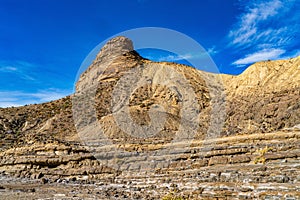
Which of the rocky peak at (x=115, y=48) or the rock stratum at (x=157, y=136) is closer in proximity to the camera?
the rock stratum at (x=157, y=136)

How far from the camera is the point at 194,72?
77.1 meters

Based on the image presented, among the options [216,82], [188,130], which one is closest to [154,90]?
[216,82]

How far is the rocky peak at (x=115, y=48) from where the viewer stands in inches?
3423

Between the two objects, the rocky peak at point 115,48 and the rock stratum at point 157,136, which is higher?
the rocky peak at point 115,48

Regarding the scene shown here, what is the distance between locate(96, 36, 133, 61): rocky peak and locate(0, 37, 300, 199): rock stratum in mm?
292

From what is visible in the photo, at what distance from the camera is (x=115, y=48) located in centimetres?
8838

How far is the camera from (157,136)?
4350 centimetres

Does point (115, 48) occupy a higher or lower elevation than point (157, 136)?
higher

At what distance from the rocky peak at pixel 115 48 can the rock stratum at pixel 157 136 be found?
0.29m

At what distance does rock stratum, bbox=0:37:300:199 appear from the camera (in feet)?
61.9

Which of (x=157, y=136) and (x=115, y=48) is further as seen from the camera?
(x=115, y=48)

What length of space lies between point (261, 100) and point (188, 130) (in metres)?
11.8

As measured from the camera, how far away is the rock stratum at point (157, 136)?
18875 millimetres

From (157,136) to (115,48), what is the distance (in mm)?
49088
